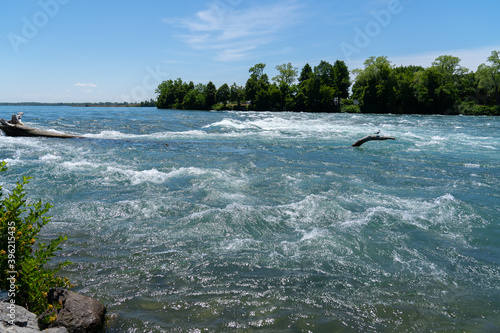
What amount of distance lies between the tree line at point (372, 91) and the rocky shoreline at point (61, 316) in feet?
276

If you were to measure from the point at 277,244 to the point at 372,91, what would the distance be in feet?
275

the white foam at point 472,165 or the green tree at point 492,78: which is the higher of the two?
the green tree at point 492,78

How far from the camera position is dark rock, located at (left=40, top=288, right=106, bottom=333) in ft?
12.7

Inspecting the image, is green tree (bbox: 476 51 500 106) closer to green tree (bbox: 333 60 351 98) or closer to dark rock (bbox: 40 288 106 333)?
green tree (bbox: 333 60 351 98)

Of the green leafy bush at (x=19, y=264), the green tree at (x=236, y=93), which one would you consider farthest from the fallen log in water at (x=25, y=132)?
the green tree at (x=236, y=93)

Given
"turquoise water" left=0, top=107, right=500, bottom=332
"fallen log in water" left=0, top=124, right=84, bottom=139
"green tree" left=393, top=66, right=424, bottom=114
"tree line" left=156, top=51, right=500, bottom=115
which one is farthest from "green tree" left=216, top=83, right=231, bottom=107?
"turquoise water" left=0, top=107, right=500, bottom=332

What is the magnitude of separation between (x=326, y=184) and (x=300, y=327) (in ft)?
25.8

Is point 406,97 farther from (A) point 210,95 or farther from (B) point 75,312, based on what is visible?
(B) point 75,312

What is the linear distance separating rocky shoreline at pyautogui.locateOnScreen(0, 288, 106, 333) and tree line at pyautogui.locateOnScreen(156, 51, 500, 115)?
84031 mm

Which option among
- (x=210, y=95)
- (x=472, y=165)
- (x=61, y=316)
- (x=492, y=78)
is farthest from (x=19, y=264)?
(x=210, y=95)

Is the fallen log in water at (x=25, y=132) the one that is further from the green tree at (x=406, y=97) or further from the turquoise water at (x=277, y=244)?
the green tree at (x=406, y=97)

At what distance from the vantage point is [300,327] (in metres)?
4.28

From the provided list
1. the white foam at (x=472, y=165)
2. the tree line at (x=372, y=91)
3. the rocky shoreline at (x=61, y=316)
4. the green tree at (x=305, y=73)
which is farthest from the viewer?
the green tree at (x=305, y=73)

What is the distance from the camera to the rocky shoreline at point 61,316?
11.0ft
